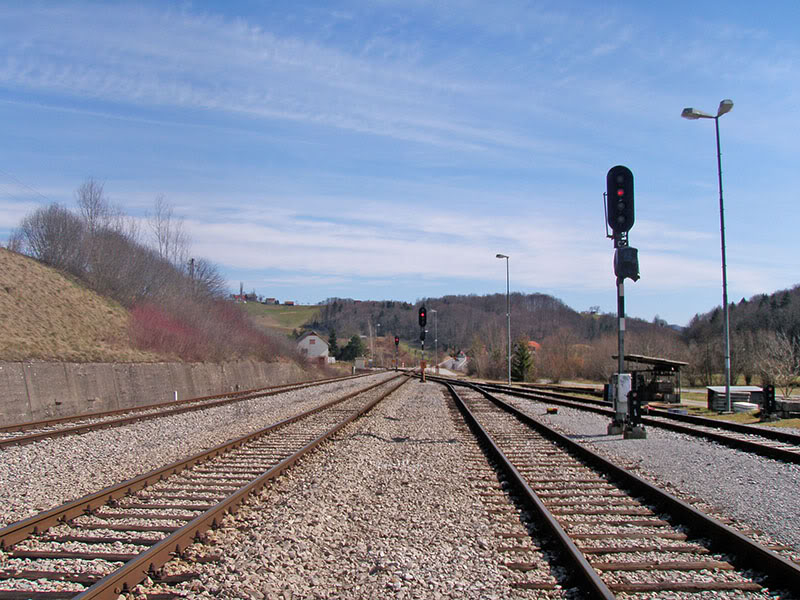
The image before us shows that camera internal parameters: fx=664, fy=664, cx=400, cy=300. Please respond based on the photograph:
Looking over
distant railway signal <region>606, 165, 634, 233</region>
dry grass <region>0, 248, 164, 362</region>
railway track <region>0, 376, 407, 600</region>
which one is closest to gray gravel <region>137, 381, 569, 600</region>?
railway track <region>0, 376, 407, 600</region>

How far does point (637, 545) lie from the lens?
6.16 meters

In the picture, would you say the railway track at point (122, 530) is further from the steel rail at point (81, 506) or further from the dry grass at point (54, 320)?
the dry grass at point (54, 320)

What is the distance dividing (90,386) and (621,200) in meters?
18.5

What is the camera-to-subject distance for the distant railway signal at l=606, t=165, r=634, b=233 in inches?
542

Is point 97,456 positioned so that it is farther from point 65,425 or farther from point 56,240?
point 56,240

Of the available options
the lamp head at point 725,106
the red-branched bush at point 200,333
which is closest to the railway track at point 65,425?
the red-branched bush at point 200,333

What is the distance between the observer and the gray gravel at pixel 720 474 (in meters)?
7.40

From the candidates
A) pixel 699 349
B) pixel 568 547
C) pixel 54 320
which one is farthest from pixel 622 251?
pixel 699 349

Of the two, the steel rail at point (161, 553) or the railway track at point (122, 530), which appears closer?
the steel rail at point (161, 553)

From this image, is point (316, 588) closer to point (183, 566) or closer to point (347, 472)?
point (183, 566)

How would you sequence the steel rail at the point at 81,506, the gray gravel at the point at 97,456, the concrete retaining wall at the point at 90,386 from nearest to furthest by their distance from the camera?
the steel rail at the point at 81,506 → the gray gravel at the point at 97,456 → the concrete retaining wall at the point at 90,386

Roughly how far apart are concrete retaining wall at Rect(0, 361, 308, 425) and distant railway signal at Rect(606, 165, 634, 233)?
16.3 m

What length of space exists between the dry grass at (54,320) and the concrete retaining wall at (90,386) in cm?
141

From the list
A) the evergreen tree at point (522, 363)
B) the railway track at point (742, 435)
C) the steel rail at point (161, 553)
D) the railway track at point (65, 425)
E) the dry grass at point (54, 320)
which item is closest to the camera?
the steel rail at point (161, 553)
